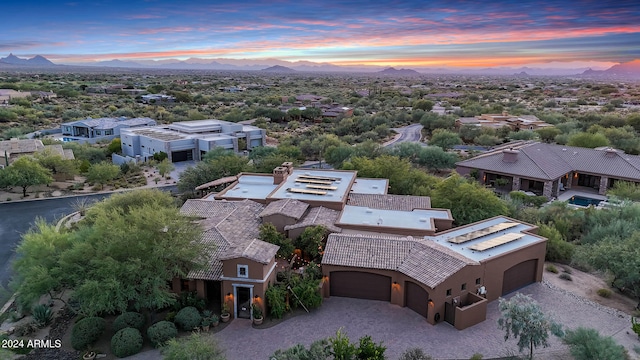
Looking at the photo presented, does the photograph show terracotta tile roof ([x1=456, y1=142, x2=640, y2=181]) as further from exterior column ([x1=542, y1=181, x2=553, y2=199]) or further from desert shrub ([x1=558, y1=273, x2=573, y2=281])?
desert shrub ([x1=558, y1=273, x2=573, y2=281])

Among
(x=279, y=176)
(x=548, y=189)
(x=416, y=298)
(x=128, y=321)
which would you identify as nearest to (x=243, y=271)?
(x=128, y=321)

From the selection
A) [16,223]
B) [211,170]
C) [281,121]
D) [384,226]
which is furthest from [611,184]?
[281,121]

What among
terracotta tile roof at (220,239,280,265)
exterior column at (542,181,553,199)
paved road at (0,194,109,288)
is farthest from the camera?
exterior column at (542,181,553,199)

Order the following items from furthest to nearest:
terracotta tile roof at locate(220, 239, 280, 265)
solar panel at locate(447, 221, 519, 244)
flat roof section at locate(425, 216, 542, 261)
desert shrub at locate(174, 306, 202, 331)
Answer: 1. solar panel at locate(447, 221, 519, 244)
2. flat roof section at locate(425, 216, 542, 261)
3. terracotta tile roof at locate(220, 239, 280, 265)
4. desert shrub at locate(174, 306, 202, 331)

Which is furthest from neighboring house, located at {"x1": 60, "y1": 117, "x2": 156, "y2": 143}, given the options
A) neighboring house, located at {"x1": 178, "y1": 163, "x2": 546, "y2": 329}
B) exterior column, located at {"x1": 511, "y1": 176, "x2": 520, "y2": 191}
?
exterior column, located at {"x1": 511, "y1": 176, "x2": 520, "y2": 191}

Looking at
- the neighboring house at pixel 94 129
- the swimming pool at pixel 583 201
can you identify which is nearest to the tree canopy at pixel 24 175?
the neighboring house at pixel 94 129

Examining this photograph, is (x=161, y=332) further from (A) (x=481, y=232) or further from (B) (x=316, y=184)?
(A) (x=481, y=232)

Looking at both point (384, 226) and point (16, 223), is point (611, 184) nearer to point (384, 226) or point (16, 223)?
point (384, 226)
